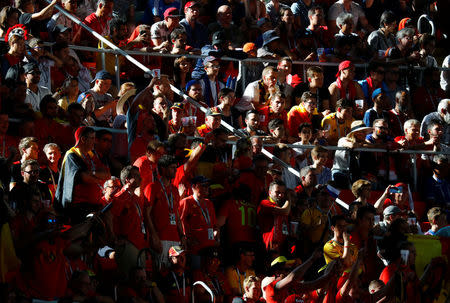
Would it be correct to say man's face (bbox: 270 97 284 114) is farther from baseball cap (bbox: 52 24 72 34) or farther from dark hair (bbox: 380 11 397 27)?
dark hair (bbox: 380 11 397 27)

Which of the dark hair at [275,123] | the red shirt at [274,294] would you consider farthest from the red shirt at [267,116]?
the red shirt at [274,294]

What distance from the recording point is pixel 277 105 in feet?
51.8

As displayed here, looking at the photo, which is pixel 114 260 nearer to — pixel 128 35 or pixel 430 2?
pixel 128 35

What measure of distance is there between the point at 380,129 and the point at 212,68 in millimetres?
2409

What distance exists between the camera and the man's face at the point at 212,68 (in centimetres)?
1598

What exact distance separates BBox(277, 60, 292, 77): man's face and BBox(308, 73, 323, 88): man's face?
0.32 metres

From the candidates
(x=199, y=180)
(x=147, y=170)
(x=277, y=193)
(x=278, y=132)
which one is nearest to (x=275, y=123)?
(x=278, y=132)

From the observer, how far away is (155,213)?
12.9m

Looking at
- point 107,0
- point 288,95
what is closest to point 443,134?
point 288,95

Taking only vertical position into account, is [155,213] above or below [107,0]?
below

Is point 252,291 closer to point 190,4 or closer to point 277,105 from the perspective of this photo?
point 277,105

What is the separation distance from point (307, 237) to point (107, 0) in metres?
5.03

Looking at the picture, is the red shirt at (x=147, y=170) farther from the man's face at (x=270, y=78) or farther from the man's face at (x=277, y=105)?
the man's face at (x=270, y=78)

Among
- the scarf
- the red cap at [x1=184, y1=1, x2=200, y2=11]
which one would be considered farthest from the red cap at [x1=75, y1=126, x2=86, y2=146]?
the scarf
